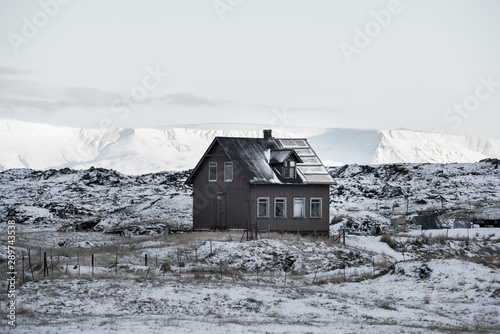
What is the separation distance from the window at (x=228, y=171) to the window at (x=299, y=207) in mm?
4608

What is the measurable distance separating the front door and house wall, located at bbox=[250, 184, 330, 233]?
104 inches

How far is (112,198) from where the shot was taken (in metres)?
85.9

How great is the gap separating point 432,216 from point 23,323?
3913 centimetres

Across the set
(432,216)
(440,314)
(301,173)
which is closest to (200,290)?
(440,314)

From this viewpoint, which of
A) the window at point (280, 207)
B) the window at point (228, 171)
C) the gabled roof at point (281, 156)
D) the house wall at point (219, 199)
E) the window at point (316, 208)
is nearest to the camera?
the house wall at point (219, 199)

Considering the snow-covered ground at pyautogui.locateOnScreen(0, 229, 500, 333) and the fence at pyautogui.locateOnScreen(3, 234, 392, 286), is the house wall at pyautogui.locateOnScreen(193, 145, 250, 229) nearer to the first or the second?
the snow-covered ground at pyautogui.locateOnScreen(0, 229, 500, 333)

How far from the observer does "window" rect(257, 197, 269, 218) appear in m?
51.4

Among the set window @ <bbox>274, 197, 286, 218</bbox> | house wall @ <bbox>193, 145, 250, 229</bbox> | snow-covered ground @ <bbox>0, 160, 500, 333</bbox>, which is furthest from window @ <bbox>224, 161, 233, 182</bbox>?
snow-covered ground @ <bbox>0, 160, 500, 333</bbox>

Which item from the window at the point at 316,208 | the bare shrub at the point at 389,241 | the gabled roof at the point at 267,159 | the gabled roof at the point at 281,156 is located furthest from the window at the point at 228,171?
the bare shrub at the point at 389,241

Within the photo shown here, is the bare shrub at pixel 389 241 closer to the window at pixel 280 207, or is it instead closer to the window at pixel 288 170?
the window at pixel 280 207

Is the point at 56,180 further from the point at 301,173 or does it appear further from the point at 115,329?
the point at 115,329

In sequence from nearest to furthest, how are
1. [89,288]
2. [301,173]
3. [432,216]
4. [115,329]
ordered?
[115,329], [89,288], [301,173], [432,216]

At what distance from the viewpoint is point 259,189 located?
51406 mm

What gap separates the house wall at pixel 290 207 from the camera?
168 ft
